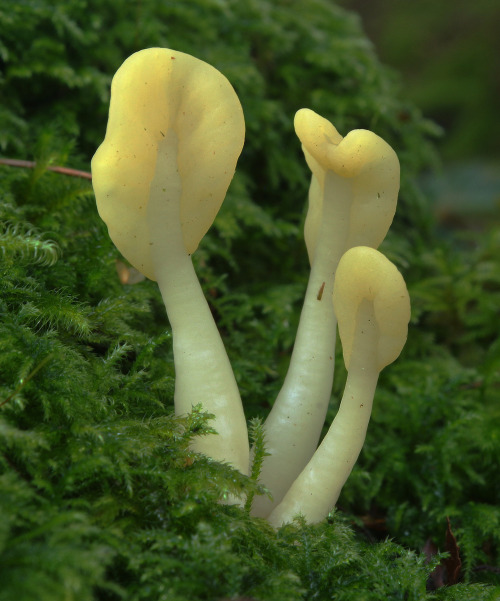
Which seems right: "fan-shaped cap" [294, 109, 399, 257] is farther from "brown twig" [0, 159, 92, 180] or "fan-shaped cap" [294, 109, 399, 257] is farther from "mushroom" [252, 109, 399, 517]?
"brown twig" [0, 159, 92, 180]

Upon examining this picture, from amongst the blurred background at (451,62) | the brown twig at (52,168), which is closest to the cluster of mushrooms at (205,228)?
the brown twig at (52,168)

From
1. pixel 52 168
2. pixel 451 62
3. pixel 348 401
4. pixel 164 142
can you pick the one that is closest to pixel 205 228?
pixel 164 142

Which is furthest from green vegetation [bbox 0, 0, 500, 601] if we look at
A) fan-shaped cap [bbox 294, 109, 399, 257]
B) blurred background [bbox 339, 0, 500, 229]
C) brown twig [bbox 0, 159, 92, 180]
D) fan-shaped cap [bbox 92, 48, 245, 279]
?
blurred background [bbox 339, 0, 500, 229]

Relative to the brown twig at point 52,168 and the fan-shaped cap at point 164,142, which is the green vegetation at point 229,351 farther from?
the fan-shaped cap at point 164,142

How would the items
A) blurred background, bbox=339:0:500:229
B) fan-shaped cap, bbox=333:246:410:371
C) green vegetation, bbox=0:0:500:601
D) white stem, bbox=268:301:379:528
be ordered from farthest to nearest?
blurred background, bbox=339:0:500:229 < white stem, bbox=268:301:379:528 < fan-shaped cap, bbox=333:246:410:371 < green vegetation, bbox=0:0:500:601

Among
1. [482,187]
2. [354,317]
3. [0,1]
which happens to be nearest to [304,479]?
[354,317]

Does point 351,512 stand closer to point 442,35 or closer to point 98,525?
point 98,525
